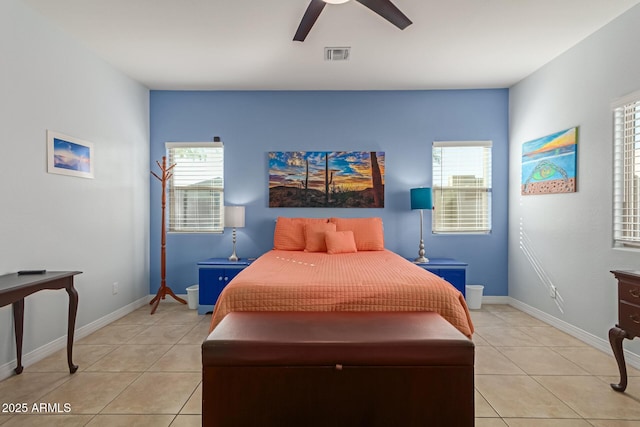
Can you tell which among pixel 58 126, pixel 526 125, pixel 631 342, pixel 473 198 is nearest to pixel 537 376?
pixel 631 342

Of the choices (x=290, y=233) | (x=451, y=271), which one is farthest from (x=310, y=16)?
(x=451, y=271)

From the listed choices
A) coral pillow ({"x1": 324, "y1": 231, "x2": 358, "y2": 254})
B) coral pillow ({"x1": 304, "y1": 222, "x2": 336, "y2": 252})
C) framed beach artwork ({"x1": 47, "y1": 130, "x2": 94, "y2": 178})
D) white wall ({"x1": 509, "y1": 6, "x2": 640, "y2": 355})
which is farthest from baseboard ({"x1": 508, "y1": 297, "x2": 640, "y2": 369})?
framed beach artwork ({"x1": 47, "y1": 130, "x2": 94, "y2": 178})

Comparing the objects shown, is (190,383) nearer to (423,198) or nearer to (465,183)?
(423,198)

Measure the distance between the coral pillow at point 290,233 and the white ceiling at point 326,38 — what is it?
1.71m

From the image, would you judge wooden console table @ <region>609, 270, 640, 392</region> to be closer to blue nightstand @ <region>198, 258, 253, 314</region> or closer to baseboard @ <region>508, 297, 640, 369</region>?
baseboard @ <region>508, 297, 640, 369</region>

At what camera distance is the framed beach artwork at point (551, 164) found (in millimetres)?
3203

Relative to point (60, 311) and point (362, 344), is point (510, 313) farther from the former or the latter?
point (60, 311)

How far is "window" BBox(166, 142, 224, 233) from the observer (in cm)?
440

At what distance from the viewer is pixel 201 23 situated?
9.17 feet

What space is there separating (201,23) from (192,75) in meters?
1.17

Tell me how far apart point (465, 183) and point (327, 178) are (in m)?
1.81

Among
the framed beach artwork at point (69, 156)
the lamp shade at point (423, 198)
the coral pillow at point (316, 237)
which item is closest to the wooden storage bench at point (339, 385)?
the coral pillow at point (316, 237)

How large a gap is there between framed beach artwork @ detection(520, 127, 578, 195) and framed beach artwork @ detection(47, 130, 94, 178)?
183 inches

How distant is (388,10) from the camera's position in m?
2.15
